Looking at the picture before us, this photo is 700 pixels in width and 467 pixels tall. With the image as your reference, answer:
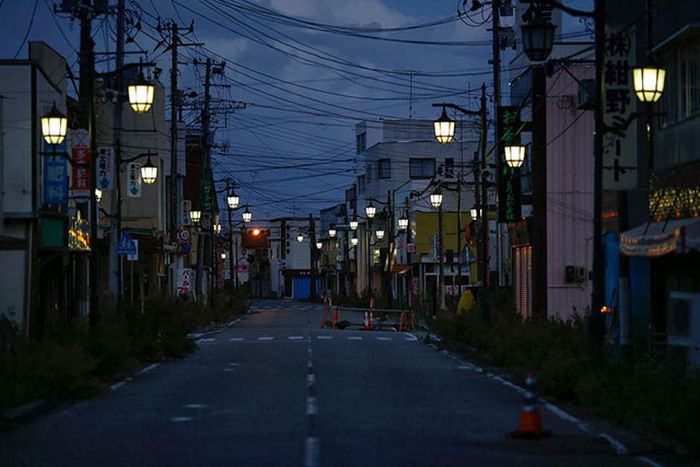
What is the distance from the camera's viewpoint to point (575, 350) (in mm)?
21328

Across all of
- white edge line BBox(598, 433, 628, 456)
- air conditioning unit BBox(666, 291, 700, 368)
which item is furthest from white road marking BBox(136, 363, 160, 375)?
white edge line BBox(598, 433, 628, 456)

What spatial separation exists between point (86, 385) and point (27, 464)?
817 cm

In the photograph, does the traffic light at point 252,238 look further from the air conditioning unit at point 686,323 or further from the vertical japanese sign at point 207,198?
the air conditioning unit at point 686,323

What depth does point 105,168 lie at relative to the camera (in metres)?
40.7

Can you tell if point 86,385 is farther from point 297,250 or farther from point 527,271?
point 297,250

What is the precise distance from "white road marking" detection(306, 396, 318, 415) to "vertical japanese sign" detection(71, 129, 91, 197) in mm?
15814

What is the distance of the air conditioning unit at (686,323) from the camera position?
1938 centimetres

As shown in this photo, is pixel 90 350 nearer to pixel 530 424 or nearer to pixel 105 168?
pixel 530 424

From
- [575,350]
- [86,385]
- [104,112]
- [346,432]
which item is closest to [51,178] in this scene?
[86,385]

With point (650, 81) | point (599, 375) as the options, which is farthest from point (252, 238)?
point (599, 375)

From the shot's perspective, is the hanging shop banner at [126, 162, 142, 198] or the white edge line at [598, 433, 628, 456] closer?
the white edge line at [598, 433, 628, 456]

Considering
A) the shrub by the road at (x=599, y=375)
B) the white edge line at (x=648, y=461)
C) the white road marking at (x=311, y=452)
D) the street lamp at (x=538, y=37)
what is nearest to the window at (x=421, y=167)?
the shrub by the road at (x=599, y=375)

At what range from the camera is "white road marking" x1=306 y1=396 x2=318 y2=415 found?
18.0 metres

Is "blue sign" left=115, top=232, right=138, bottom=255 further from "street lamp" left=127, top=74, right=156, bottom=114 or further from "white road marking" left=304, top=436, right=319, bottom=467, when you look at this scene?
"white road marking" left=304, top=436, right=319, bottom=467
